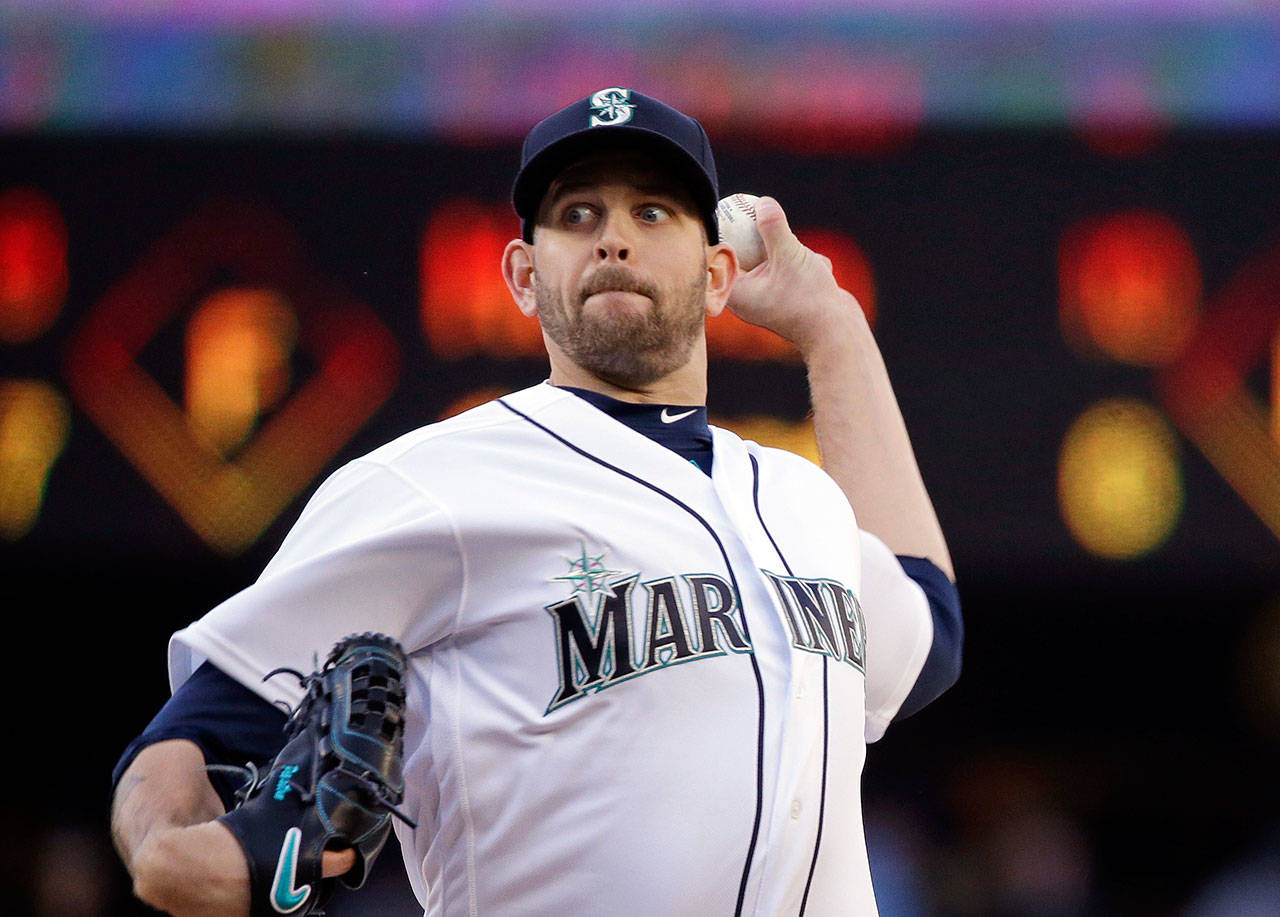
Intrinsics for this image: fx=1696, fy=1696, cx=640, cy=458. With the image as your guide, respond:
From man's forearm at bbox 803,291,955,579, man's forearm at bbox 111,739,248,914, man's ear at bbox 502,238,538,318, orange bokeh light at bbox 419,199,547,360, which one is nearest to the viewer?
man's forearm at bbox 111,739,248,914

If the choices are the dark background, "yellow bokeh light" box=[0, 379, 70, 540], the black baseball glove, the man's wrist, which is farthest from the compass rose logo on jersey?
"yellow bokeh light" box=[0, 379, 70, 540]

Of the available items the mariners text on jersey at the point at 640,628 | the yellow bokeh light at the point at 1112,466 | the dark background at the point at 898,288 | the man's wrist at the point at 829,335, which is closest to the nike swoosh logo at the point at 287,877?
the mariners text on jersey at the point at 640,628

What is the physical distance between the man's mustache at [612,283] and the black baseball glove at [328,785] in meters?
0.47

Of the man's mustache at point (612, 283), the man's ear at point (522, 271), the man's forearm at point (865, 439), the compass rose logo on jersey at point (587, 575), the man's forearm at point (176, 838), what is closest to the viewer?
the man's forearm at point (176, 838)

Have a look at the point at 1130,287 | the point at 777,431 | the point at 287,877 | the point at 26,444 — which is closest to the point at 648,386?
the point at 287,877

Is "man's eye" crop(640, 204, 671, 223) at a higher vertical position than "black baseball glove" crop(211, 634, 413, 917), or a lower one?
higher

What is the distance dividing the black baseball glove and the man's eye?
0.58 meters

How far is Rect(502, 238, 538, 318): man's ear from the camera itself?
6.06ft

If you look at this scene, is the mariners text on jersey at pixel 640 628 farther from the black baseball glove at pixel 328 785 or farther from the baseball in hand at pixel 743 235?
the baseball in hand at pixel 743 235

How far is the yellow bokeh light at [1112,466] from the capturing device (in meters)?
4.11

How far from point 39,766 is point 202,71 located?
286 centimetres

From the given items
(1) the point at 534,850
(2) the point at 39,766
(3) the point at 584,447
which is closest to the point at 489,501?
(3) the point at 584,447

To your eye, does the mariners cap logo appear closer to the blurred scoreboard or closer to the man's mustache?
the man's mustache

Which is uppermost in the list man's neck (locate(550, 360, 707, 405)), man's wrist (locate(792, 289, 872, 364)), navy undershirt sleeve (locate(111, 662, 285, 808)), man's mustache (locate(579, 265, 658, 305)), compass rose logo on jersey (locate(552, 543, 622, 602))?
man's mustache (locate(579, 265, 658, 305))
